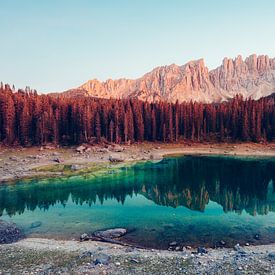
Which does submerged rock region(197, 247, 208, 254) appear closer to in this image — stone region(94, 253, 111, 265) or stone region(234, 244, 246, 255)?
stone region(234, 244, 246, 255)

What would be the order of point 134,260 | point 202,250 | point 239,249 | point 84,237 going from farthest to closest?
1. point 84,237
2. point 239,249
3. point 202,250
4. point 134,260

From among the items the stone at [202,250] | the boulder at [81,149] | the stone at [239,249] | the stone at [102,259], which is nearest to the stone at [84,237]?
the stone at [102,259]

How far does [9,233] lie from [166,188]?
27.1m

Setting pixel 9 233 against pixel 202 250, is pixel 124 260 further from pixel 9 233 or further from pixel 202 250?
pixel 9 233

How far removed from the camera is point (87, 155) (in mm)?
76938

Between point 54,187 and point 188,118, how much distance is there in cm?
7073

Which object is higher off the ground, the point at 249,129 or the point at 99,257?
the point at 249,129

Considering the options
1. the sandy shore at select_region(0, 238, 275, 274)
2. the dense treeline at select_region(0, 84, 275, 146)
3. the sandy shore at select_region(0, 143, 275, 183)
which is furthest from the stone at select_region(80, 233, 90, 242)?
the dense treeline at select_region(0, 84, 275, 146)

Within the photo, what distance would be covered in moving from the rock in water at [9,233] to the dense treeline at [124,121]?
59408 mm

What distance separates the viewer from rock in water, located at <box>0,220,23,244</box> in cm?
2631

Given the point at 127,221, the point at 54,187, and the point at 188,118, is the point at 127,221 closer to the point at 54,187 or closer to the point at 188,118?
the point at 54,187

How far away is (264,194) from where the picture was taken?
1748 inches

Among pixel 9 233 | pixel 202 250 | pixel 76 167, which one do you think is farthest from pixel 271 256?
Result: pixel 76 167

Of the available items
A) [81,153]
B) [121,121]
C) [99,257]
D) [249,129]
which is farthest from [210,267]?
[249,129]
